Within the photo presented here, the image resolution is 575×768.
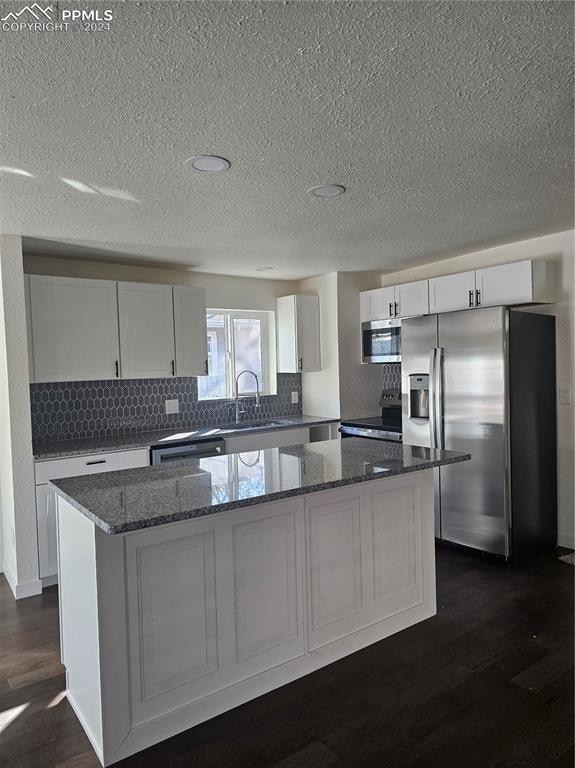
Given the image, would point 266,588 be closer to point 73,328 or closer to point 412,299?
point 73,328

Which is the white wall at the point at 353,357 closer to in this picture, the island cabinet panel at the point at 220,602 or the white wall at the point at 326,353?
the white wall at the point at 326,353

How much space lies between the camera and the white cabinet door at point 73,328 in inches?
152

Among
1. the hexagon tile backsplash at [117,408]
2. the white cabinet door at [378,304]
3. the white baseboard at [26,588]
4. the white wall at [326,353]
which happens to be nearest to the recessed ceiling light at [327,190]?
the white cabinet door at [378,304]

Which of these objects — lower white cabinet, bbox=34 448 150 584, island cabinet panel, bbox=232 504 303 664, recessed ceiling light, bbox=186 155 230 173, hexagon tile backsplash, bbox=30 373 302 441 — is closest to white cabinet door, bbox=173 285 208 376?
hexagon tile backsplash, bbox=30 373 302 441

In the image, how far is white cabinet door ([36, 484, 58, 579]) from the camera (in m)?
3.59

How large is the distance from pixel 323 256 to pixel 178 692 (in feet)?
11.2

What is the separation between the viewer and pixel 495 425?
3758 mm

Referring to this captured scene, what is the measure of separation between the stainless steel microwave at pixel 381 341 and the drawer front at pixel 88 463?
241 cm

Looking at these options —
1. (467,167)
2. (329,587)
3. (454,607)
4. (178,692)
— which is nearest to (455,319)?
(467,167)

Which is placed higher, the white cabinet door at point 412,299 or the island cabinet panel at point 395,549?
the white cabinet door at point 412,299

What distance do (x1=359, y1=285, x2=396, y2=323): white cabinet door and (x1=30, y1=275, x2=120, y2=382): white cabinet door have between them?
243cm

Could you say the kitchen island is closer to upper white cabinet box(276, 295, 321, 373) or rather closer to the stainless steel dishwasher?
the stainless steel dishwasher

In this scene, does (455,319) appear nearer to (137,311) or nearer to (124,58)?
(137,311)

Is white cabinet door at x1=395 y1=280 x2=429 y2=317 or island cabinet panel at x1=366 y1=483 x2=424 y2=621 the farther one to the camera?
white cabinet door at x1=395 y1=280 x2=429 y2=317
